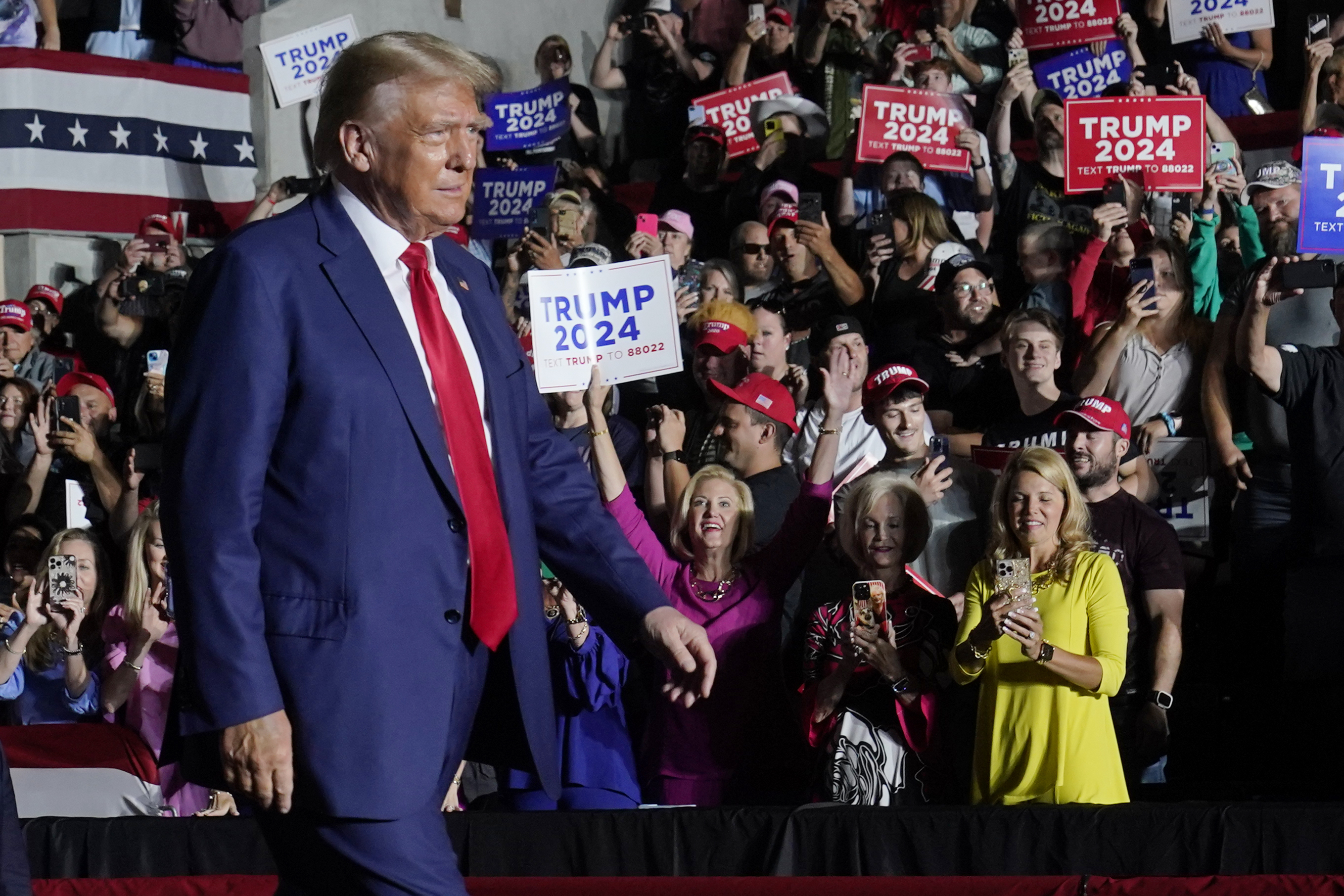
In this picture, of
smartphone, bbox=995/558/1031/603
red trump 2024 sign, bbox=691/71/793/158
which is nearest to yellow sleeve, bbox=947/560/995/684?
smartphone, bbox=995/558/1031/603

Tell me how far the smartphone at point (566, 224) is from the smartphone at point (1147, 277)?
306cm

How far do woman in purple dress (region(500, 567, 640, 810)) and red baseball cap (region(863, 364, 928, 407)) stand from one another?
1209 millimetres

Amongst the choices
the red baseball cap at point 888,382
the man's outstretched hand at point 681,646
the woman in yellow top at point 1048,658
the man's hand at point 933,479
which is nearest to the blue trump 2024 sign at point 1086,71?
the red baseball cap at point 888,382

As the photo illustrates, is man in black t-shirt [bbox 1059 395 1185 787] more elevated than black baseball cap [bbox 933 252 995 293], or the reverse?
black baseball cap [bbox 933 252 995 293]

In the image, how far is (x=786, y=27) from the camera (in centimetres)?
1027

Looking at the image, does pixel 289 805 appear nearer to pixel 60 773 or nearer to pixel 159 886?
pixel 159 886

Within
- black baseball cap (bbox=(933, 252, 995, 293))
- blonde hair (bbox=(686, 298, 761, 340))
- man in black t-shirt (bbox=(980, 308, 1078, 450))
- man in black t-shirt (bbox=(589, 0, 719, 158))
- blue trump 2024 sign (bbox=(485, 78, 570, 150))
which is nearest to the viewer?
man in black t-shirt (bbox=(980, 308, 1078, 450))

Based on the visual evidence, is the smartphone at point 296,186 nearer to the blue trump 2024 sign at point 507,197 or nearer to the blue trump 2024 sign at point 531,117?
the blue trump 2024 sign at point 507,197

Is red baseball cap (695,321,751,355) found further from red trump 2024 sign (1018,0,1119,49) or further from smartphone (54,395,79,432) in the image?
red trump 2024 sign (1018,0,1119,49)

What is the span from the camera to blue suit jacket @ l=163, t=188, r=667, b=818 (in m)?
2.36

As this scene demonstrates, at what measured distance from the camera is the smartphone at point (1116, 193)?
6.92 meters

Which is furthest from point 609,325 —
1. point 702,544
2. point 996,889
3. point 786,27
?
point 786,27

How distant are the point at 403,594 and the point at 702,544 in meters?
2.93

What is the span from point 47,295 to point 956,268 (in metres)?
5.10
